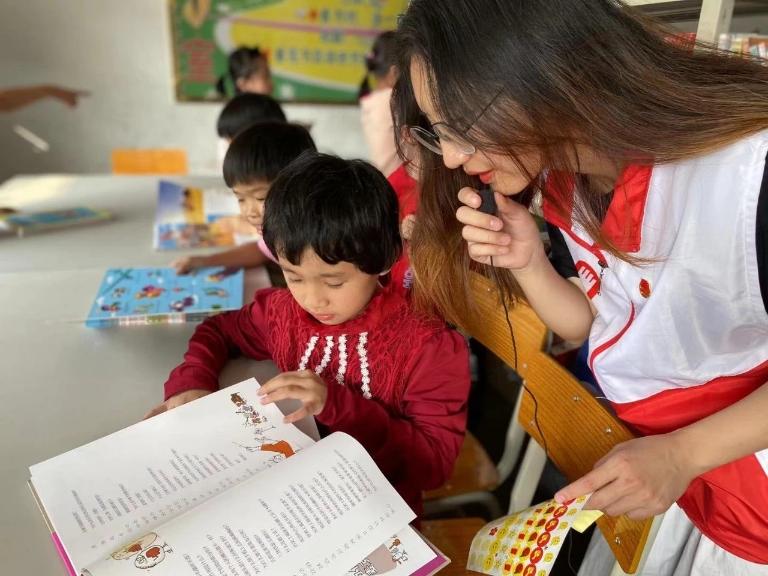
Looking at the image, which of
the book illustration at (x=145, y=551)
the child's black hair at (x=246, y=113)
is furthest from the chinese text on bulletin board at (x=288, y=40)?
the book illustration at (x=145, y=551)

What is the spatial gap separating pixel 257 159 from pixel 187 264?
0.28 metres

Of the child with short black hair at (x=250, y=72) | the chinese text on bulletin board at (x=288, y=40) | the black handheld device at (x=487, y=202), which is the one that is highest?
the chinese text on bulletin board at (x=288, y=40)

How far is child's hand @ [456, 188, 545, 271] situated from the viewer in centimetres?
76

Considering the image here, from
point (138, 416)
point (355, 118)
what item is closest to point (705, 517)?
point (138, 416)

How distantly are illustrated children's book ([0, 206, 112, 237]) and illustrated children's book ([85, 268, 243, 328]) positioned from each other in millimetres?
453

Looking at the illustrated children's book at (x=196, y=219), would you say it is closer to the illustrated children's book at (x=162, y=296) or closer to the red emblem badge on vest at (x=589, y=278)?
the illustrated children's book at (x=162, y=296)

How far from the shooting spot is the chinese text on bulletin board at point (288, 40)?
3053mm

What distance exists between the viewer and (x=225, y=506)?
0.54m

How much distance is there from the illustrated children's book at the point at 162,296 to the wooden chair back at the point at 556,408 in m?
0.47

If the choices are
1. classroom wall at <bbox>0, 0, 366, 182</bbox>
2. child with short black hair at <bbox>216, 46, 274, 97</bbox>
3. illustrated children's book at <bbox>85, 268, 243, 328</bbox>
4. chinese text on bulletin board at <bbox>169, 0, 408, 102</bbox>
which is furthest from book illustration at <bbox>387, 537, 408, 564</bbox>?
chinese text on bulletin board at <bbox>169, 0, 408, 102</bbox>

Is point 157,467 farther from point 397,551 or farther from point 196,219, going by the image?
point 196,219

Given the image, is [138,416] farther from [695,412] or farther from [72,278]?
[695,412]

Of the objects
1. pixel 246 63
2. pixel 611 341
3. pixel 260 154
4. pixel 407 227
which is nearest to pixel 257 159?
pixel 260 154

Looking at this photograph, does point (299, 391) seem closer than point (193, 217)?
Yes
